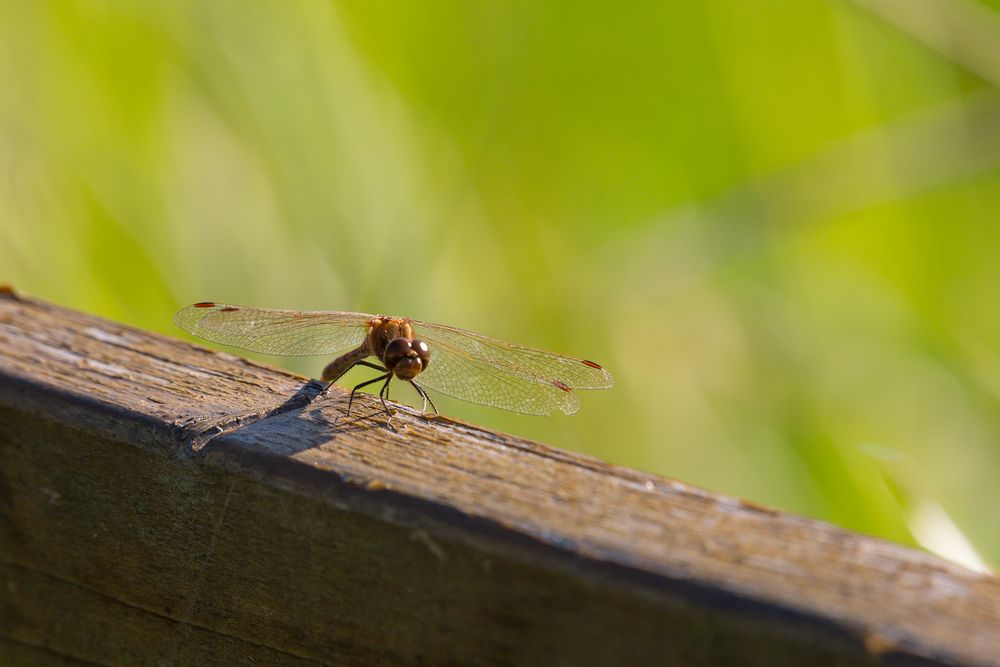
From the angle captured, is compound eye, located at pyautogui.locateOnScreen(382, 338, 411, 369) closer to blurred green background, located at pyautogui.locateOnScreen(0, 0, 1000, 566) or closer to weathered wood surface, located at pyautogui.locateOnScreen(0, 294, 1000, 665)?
blurred green background, located at pyautogui.locateOnScreen(0, 0, 1000, 566)

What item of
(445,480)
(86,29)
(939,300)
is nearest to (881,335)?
(939,300)

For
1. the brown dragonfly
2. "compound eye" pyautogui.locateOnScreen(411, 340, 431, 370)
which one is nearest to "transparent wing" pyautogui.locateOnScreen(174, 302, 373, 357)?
the brown dragonfly

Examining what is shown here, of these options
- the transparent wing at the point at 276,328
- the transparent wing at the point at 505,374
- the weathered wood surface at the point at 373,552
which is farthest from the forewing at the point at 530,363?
the weathered wood surface at the point at 373,552

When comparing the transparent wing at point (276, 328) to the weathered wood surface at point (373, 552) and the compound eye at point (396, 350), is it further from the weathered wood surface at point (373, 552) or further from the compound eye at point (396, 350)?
the weathered wood surface at point (373, 552)

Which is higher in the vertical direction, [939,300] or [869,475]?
[939,300]

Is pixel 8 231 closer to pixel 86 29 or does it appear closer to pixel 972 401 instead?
pixel 86 29
